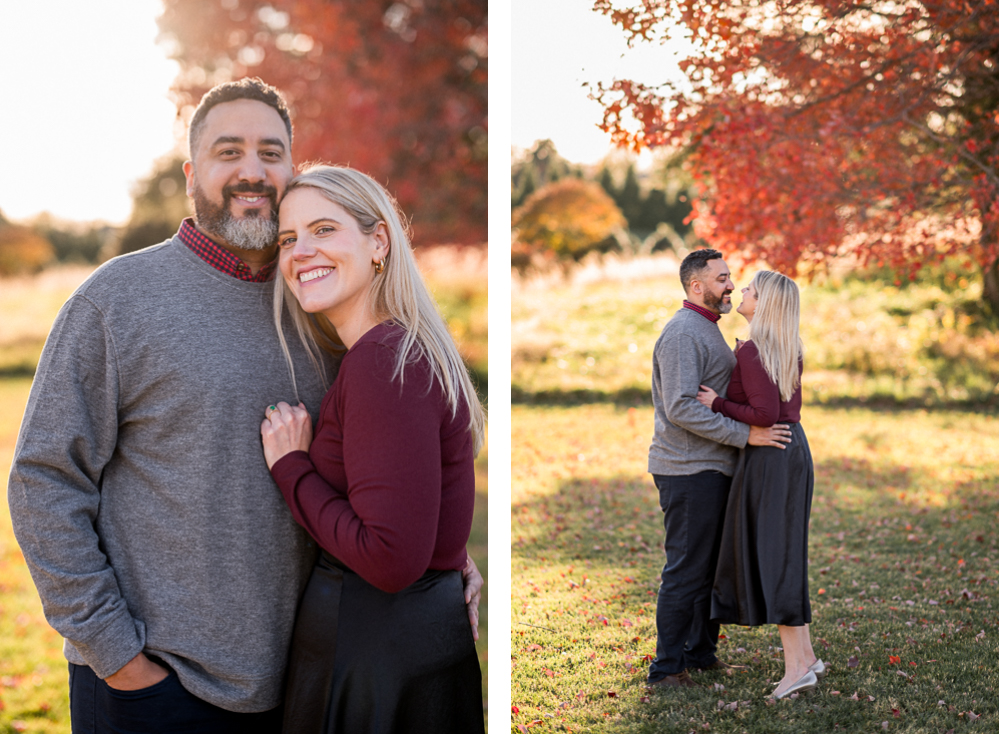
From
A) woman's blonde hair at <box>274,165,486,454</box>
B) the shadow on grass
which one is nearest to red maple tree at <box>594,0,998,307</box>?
woman's blonde hair at <box>274,165,486,454</box>

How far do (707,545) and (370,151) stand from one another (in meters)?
5.27

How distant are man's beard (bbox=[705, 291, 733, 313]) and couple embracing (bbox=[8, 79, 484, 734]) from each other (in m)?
1.37

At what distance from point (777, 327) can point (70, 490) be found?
225 cm

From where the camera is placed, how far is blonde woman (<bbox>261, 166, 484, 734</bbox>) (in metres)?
1.71

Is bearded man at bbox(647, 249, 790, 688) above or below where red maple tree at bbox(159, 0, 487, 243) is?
below

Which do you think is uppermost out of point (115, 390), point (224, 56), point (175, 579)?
point (224, 56)

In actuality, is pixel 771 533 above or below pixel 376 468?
below

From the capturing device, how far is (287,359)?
1.96 m

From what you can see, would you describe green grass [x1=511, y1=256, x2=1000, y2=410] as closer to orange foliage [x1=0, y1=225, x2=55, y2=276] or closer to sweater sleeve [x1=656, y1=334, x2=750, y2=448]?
sweater sleeve [x1=656, y1=334, x2=750, y2=448]

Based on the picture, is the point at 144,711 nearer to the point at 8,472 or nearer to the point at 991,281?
the point at 8,472

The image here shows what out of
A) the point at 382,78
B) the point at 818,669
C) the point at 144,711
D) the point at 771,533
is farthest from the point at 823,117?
the point at 382,78

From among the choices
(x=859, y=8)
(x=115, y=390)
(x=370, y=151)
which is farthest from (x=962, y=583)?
(x=370, y=151)

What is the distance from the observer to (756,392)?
9.50 ft

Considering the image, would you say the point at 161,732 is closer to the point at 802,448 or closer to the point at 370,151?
the point at 802,448
